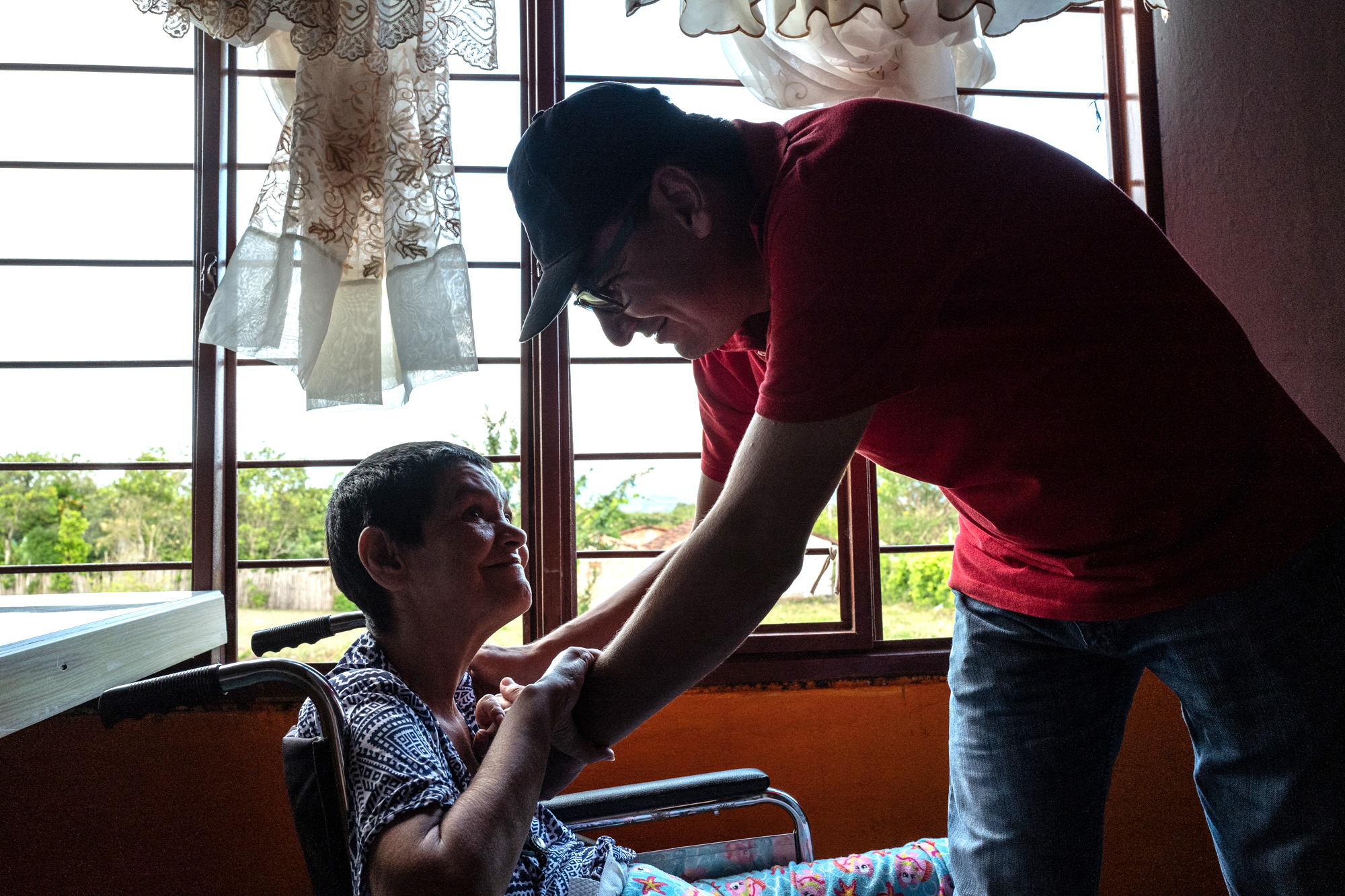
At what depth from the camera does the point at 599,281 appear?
1058 millimetres

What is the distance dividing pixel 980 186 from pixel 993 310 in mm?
136

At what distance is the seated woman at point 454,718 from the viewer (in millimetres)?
900

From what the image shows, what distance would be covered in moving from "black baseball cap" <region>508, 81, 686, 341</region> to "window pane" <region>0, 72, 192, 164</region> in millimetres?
1663

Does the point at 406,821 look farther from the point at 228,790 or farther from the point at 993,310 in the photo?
the point at 228,790

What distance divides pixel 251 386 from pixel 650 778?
1423 mm

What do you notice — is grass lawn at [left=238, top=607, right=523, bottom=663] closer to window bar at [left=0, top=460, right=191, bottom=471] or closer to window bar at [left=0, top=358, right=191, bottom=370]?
window bar at [left=0, top=460, right=191, bottom=471]

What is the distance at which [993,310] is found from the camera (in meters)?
0.91

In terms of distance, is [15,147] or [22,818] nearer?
[22,818]

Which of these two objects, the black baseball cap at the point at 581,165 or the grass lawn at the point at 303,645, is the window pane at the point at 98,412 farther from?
the black baseball cap at the point at 581,165

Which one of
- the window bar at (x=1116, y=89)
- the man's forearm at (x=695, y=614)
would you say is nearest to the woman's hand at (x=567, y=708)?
the man's forearm at (x=695, y=614)

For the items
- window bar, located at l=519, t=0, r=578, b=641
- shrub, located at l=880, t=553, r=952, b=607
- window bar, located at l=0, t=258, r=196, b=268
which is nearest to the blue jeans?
window bar, located at l=519, t=0, r=578, b=641

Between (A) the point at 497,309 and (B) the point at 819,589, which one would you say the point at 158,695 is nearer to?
(A) the point at 497,309

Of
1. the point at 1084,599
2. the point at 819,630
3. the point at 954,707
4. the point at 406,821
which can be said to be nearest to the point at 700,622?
the point at 406,821

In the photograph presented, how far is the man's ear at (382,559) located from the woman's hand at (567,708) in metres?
0.35
